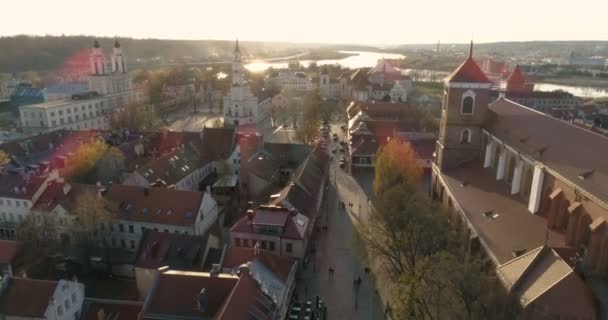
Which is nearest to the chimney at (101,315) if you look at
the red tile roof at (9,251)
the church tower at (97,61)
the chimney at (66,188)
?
the red tile roof at (9,251)

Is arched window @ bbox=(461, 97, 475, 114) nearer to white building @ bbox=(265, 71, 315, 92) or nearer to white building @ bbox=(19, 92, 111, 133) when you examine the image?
white building @ bbox=(19, 92, 111, 133)

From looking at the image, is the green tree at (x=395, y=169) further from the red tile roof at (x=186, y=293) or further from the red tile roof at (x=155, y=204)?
the red tile roof at (x=186, y=293)

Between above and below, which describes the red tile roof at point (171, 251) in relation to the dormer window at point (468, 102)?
below

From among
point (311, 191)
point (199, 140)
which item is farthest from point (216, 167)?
point (311, 191)

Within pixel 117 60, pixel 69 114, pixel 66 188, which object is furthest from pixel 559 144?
pixel 117 60

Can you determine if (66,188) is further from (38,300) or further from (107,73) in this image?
(107,73)
